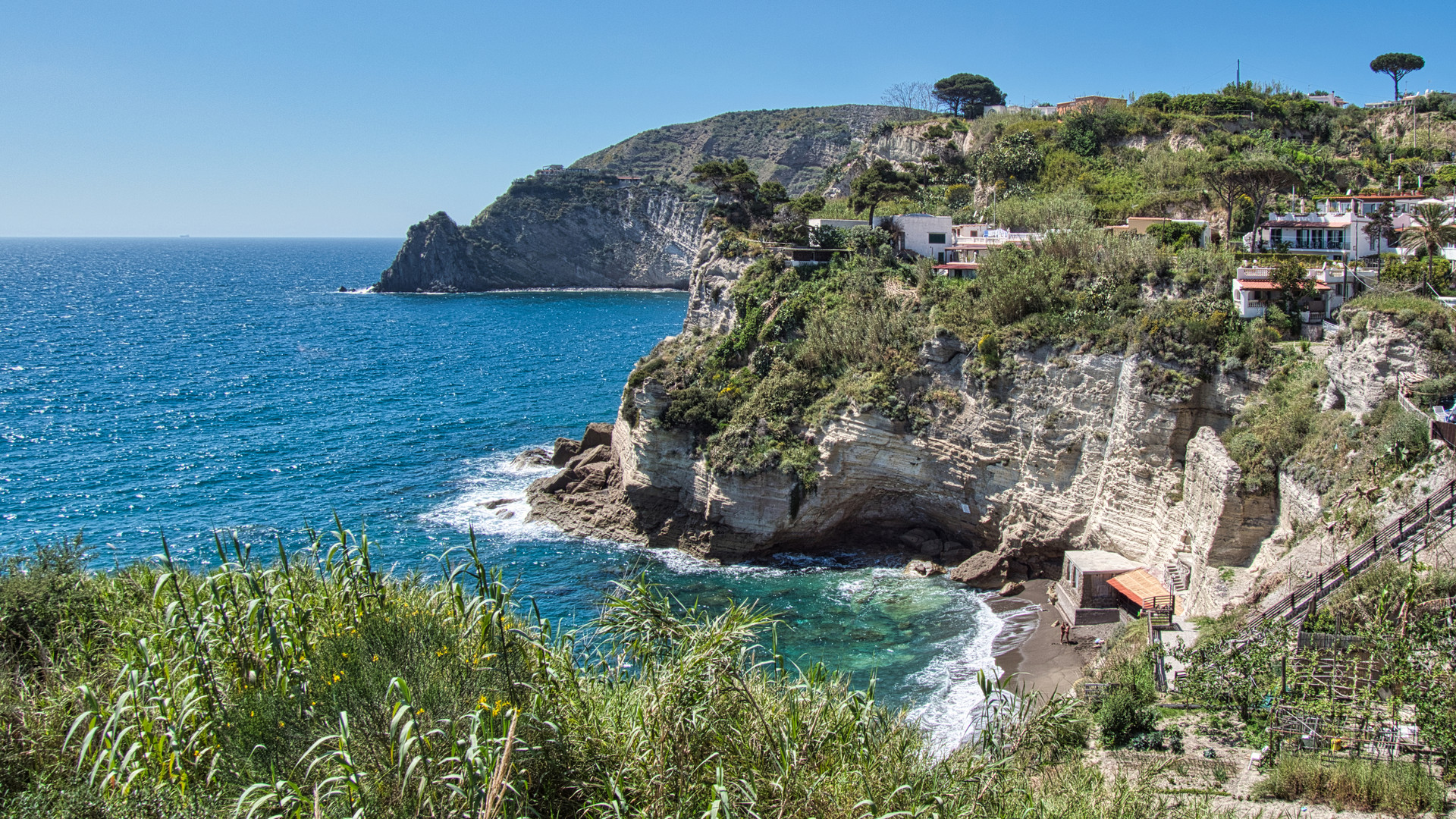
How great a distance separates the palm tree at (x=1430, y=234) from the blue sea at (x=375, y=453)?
1812 cm

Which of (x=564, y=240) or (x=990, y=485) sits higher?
(x=564, y=240)

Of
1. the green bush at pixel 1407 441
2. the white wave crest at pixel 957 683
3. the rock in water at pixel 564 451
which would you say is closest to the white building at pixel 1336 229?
the green bush at pixel 1407 441

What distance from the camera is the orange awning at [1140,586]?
2633 cm

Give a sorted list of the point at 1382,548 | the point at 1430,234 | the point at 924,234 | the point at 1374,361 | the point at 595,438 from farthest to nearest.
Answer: the point at 924,234 → the point at 595,438 → the point at 1430,234 → the point at 1374,361 → the point at 1382,548

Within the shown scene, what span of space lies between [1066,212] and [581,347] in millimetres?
49238

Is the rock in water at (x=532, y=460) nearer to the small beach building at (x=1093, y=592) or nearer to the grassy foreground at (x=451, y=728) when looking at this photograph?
the small beach building at (x=1093, y=592)

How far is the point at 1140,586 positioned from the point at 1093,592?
1470mm

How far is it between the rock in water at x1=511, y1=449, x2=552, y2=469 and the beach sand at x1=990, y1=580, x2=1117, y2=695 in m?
26.7

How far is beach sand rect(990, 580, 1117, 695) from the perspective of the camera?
2484 centimetres

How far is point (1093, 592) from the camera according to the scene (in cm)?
2798

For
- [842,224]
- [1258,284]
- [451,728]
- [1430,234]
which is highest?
[842,224]

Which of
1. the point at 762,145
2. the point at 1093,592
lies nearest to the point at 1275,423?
the point at 1093,592

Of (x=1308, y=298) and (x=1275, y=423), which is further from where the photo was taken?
(x=1308, y=298)

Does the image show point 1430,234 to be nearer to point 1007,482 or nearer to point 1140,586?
point 1140,586
